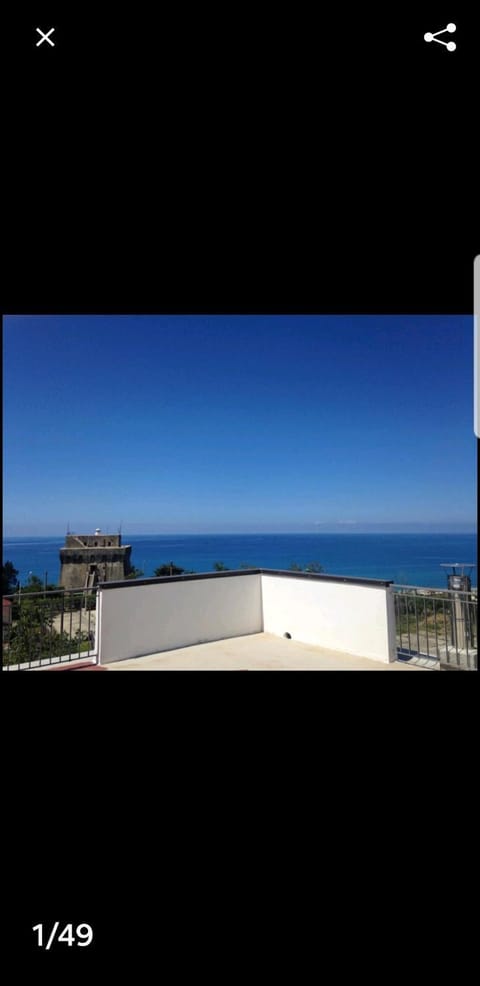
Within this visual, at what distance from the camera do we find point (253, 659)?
418cm

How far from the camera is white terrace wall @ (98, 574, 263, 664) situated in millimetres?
4188

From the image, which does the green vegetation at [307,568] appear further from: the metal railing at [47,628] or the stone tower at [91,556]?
the stone tower at [91,556]

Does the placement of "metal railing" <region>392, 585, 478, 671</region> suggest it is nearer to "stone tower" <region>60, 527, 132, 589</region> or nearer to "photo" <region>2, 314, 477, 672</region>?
"photo" <region>2, 314, 477, 672</region>

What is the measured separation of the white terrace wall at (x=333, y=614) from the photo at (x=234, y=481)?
0.02 meters

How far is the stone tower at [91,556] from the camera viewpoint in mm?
16312

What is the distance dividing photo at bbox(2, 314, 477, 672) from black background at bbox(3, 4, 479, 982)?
43 centimetres
